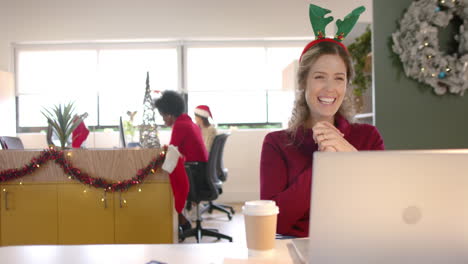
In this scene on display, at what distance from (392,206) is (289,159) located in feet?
2.81

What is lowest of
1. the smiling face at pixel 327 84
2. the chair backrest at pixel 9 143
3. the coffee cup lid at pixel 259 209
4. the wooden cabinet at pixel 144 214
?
the wooden cabinet at pixel 144 214

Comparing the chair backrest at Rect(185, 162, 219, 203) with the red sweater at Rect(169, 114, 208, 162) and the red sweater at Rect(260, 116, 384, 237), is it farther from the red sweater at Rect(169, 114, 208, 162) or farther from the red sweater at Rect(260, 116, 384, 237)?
the red sweater at Rect(260, 116, 384, 237)

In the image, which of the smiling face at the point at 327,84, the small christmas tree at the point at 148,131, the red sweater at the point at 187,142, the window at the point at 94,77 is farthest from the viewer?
the window at the point at 94,77

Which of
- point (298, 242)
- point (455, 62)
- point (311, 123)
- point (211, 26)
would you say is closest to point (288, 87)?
point (211, 26)

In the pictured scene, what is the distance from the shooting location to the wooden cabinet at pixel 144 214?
2979mm

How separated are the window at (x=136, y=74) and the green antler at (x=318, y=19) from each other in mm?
4571

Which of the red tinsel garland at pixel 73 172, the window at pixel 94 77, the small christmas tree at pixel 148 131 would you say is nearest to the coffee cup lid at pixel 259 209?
the red tinsel garland at pixel 73 172

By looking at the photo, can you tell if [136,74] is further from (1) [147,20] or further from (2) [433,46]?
(2) [433,46]

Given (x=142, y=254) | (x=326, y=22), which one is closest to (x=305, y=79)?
(x=326, y=22)

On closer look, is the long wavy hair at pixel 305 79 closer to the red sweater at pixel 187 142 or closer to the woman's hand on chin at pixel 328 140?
the woman's hand on chin at pixel 328 140

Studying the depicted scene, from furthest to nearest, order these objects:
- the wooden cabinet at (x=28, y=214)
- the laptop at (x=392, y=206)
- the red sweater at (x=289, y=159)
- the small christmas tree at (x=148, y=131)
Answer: the small christmas tree at (x=148, y=131) < the wooden cabinet at (x=28, y=214) < the red sweater at (x=289, y=159) < the laptop at (x=392, y=206)

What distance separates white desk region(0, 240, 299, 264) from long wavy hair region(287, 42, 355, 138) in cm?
68

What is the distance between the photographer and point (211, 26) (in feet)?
19.8

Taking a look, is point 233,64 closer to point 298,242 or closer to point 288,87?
point 288,87
